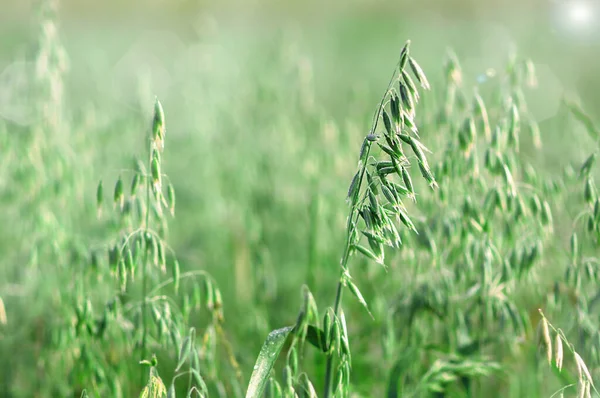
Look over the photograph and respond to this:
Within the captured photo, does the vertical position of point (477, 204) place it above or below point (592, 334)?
above

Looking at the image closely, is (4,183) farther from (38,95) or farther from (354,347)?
(354,347)

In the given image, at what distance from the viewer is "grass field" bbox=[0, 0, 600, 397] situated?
1.99 meters

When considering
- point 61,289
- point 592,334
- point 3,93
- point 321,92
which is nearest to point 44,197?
point 61,289

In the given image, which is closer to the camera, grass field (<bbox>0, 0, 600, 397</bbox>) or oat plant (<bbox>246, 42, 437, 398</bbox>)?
oat plant (<bbox>246, 42, 437, 398</bbox>)

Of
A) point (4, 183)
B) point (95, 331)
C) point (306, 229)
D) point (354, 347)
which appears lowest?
point (354, 347)

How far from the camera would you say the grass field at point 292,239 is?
1.99 meters

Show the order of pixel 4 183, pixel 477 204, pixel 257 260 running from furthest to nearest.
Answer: pixel 4 183 < pixel 257 260 < pixel 477 204

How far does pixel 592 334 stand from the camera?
2.18 meters

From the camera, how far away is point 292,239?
11.7 ft

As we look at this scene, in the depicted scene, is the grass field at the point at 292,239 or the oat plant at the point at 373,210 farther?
the grass field at the point at 292,239

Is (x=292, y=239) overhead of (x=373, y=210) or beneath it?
beneath

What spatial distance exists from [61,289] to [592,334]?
1856mm

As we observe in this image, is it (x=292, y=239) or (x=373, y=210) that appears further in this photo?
(x=292, y=239)

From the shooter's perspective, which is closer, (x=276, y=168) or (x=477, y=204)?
(x=477, y=204)
